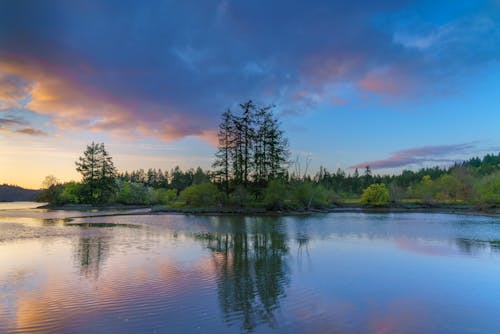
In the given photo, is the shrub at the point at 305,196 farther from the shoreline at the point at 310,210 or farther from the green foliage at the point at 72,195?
the green foliage at the point at 72,195

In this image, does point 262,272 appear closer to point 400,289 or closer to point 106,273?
point 400,289

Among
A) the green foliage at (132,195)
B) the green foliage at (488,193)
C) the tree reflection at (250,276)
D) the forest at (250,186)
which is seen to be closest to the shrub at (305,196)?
the forest at (250,186)

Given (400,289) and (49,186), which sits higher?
(49,186)

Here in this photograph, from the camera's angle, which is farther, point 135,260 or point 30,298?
point 135,260

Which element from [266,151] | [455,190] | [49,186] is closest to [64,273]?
[266,151]

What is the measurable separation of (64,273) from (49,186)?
113735 mm

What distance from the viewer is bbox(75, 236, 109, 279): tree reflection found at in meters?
14.6

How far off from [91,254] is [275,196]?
42278 millimetres

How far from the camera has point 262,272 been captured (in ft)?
48.6

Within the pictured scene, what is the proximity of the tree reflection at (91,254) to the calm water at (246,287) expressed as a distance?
0.19 ft

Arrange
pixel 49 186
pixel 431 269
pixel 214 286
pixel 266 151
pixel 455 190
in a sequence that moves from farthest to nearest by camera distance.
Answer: pixel 49 186, pixel 455 190, pixel 266 151, pixel 431 269, pixel 214 286

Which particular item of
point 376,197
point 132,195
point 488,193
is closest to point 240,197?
point 376,197

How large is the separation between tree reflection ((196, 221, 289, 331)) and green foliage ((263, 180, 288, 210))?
1285 inches

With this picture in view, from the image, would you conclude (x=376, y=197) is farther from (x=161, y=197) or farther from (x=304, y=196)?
(x=161, y=197)
